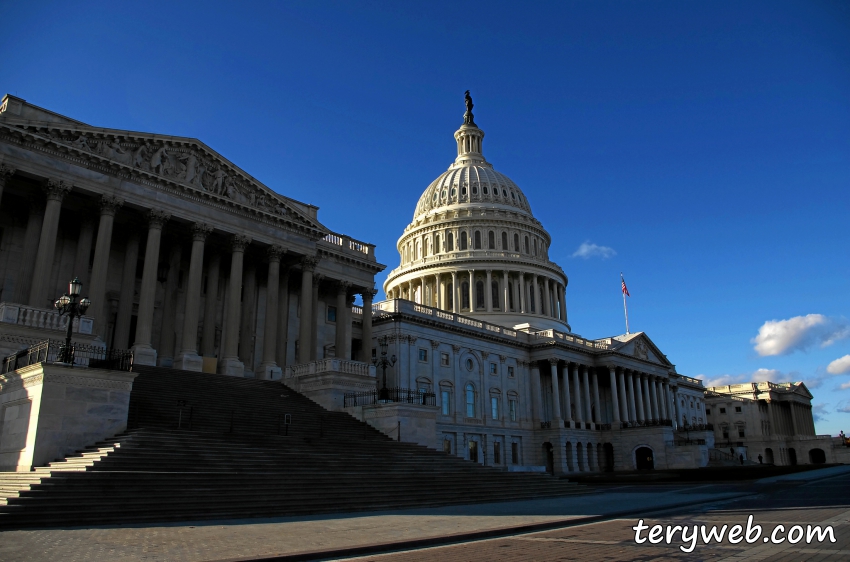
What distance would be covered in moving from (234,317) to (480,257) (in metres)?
61.1

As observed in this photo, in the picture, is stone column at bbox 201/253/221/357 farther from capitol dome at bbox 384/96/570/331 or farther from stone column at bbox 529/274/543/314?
stone column at bbox 529/274/543/314

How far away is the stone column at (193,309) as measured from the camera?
3928 cm

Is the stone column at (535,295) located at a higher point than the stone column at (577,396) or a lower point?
higher

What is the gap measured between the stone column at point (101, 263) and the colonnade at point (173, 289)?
0.05 meters

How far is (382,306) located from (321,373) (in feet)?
85.1

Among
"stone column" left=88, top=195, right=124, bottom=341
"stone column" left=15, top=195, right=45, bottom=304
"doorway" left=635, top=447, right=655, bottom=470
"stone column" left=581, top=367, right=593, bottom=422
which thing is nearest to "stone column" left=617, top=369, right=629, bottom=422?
"stone column" left=581, top=367, right=593, bottom=422

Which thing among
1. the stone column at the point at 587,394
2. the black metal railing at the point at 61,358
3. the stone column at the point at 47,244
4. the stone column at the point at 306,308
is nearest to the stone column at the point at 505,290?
the stone column at the point at 587,394

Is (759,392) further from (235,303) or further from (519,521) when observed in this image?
(519,521)

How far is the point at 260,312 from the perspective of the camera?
159ft

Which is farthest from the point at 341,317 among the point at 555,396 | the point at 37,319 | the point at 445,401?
the point at 555,396

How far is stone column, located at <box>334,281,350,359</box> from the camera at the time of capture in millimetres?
50156

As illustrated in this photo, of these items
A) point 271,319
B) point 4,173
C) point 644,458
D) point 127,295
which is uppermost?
point 4,173

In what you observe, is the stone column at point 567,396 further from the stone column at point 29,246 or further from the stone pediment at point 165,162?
the stone column at point 29,246

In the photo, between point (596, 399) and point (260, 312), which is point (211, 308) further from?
point (596, 399)
